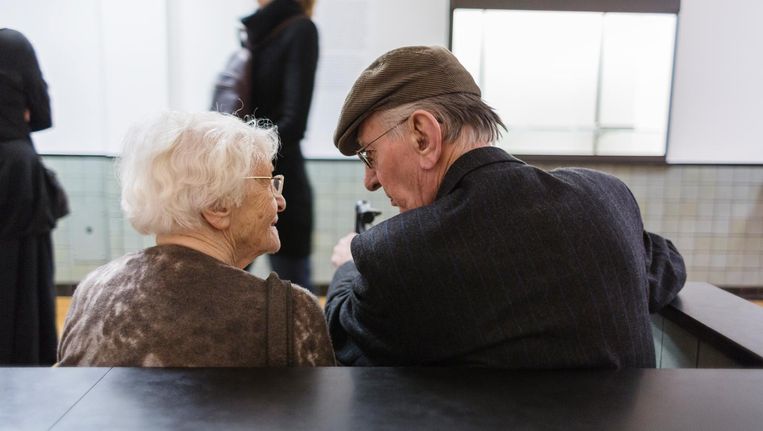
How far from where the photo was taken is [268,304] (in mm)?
1030

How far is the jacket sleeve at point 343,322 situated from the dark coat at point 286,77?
1.11m

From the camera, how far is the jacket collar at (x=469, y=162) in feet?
3.67

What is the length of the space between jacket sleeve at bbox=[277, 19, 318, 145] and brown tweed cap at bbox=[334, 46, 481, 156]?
1231mm

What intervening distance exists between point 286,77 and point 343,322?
1.45m

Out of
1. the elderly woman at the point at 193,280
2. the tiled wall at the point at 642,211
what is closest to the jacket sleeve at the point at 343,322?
the elderly woman at the point at 193,280

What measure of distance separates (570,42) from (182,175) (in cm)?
333

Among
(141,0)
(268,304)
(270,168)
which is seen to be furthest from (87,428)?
(141,0)

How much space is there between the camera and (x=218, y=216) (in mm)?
1165

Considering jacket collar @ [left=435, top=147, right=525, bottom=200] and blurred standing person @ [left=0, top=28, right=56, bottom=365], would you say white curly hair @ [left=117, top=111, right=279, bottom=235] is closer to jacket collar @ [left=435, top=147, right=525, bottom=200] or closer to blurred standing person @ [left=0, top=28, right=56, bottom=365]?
jacket collar @ [left=435, top=147, right=525, bottom=200]

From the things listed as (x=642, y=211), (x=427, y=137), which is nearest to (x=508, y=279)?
(x=427, y=137)

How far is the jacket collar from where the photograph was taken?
3.67 feet

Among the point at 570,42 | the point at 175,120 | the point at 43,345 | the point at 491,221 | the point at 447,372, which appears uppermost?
the point at 570,42

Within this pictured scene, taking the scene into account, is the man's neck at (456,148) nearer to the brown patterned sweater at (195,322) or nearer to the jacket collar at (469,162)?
the jacket collar at (469,162)

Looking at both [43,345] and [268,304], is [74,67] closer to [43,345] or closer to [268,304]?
[43,345]
